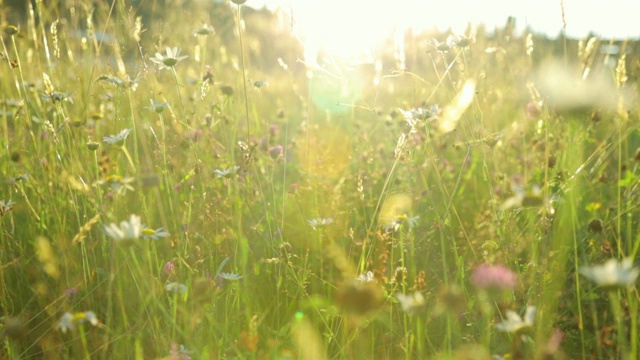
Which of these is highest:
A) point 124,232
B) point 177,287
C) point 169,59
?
point 169,59

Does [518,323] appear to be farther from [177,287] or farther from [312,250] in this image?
[312,250]

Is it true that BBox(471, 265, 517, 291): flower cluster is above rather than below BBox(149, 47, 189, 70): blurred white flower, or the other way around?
below

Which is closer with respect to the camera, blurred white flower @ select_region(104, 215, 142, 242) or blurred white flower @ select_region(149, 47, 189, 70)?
blurred white flower @ select_region(104, 215, 142, 242)

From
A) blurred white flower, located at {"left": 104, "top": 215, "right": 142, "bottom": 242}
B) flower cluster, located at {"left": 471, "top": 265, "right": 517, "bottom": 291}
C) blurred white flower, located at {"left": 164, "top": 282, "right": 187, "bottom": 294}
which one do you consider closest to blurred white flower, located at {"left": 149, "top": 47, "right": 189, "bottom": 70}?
blurred white flower, located at {"left": 164, "top": 282, "right": 187, "bottom": 294}

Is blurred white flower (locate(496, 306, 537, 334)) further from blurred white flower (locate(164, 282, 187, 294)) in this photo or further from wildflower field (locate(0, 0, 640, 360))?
blurred white flower (locate(164, 282, 187, 294))

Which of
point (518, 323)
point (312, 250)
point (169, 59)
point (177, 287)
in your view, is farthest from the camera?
point (312, 250)

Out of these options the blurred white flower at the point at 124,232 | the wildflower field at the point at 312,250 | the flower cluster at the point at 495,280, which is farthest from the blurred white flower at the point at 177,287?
the flower cluster at the point at 495,280

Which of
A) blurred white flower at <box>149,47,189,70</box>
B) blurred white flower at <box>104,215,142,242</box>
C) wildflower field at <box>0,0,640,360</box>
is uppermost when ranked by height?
blurred white flower at <box>149,47,189,70</box>

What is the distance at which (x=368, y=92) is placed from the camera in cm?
478

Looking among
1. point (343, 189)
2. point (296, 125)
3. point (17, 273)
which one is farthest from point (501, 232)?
point (296, 125)

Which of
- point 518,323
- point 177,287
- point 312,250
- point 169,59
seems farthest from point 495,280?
point 169,59

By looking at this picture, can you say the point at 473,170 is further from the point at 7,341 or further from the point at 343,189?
the point at 7,341

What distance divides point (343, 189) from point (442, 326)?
0.80 meters

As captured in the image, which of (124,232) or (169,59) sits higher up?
(169,59)
